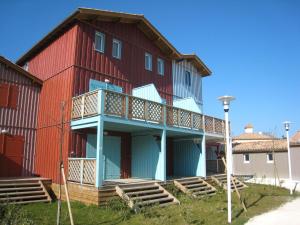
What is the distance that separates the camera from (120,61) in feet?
59.9

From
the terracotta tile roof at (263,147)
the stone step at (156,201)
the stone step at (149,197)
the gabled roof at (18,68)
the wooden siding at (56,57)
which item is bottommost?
the stone step at (156,201)

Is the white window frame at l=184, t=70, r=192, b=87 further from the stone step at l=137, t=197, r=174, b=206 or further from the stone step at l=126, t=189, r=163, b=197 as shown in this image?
the stone step at l=137, t=197, r=174, b=206

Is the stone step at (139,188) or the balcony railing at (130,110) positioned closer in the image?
the stone step at (139,188)

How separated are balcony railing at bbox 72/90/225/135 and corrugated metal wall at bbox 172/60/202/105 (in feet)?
14.6

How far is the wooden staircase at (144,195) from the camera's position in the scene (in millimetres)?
12038

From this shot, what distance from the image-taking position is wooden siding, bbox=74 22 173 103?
52.9 feet

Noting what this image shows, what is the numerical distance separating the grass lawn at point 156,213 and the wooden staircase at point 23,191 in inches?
32.2

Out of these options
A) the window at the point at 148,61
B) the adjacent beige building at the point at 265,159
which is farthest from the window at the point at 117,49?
the adjacent beige building at the point at 265,159

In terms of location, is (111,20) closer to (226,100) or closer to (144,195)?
(226,100)

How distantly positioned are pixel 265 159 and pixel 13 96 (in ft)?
82.5

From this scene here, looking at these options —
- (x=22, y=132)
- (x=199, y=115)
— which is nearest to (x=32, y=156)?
(x=22, y=132)

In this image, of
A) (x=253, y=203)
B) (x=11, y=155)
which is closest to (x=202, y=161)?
(x=253, y=203)

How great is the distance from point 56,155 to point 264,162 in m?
23.3

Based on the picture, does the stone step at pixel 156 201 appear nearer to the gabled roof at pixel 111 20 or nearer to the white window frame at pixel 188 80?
the gabled roof at pixel 111 20
